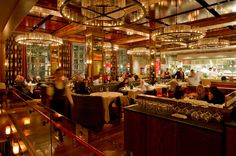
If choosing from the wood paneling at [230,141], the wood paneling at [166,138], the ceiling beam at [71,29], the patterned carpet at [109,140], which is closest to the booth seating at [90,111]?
the patterned carpet at [109,140]

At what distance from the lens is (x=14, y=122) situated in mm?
5734

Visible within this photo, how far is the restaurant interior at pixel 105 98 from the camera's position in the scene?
2551mm

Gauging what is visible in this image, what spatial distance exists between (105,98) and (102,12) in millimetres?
2441

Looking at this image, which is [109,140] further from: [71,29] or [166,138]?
[71,29]

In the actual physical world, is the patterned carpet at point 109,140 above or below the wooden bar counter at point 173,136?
below

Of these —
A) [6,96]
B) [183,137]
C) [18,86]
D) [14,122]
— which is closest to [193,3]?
[183,137]

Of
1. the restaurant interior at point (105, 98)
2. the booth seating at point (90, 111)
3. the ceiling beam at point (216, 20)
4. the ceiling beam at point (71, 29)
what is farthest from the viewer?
the ceiling beam at point (71, 29)

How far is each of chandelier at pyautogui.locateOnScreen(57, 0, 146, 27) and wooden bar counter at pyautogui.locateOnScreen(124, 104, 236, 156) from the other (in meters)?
2.21

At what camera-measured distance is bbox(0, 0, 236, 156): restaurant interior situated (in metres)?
2.55

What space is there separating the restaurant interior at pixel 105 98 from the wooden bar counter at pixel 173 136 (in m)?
0.01

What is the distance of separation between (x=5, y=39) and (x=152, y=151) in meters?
10.1

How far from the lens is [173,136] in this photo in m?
2.64

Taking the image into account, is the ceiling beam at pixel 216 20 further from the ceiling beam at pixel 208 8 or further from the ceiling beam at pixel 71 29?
the ceiling beam at pixel 71 29

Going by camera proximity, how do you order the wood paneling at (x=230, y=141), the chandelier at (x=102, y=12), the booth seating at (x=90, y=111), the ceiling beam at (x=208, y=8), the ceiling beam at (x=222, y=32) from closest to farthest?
the wood paneling at (x=230, y=141), the chandelier at (x=102, y=12), the booth seating at (x=90, y=111), the ceiling beam at (x=208, y=8), the ceiling beam at (x=222, y=32)
